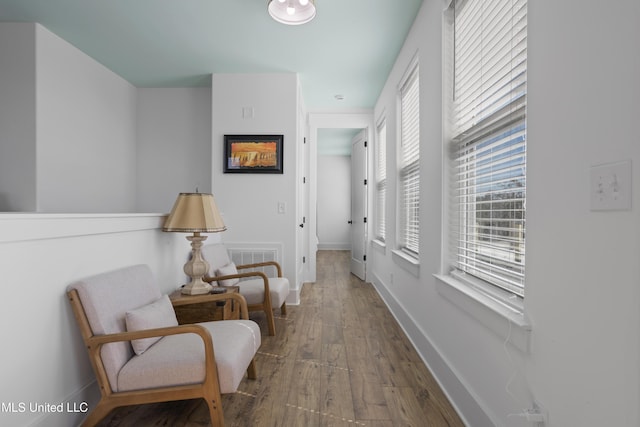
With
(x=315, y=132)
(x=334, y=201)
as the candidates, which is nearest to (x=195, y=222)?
(x=315, y=132)

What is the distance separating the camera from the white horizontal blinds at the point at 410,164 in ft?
9.64

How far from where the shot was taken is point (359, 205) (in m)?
5.37

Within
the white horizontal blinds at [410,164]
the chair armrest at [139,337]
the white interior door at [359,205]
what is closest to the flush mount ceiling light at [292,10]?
the white horizontal blinds at [410,164]

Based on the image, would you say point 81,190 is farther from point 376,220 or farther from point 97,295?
point 376,220

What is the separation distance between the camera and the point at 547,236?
3.68 feet

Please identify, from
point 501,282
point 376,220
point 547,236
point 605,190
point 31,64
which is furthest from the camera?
point 376,220

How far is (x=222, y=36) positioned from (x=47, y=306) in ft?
8.19

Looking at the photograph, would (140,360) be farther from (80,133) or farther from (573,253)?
(80,133)

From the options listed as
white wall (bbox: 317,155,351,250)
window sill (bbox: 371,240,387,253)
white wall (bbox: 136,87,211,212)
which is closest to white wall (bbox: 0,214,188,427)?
white wall (bbox: 136,87,211,212)

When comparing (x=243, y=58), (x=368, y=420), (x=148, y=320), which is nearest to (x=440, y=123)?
(x=368, y=420)

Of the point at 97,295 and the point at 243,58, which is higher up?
the point at 243,58

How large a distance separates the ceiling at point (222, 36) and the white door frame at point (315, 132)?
101cm

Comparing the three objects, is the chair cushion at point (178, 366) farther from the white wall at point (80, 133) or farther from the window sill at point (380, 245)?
the window sill at point (380, 245)

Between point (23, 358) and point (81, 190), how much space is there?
249 cm
